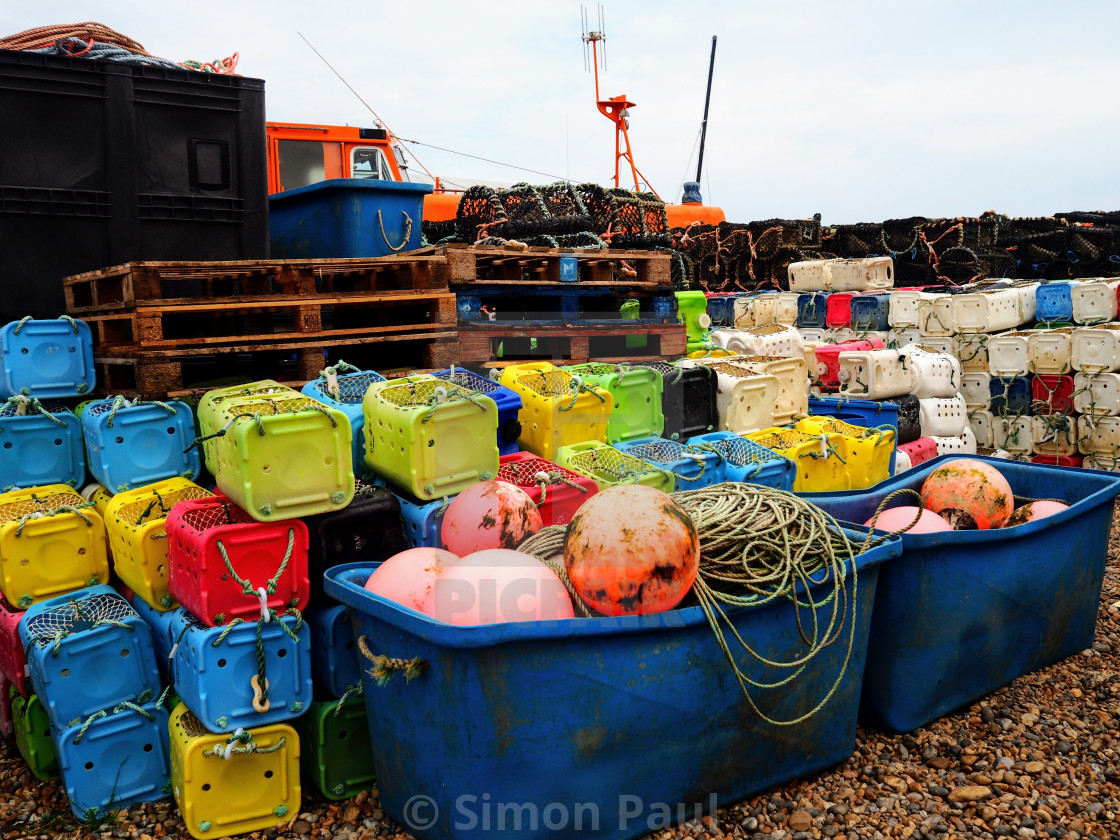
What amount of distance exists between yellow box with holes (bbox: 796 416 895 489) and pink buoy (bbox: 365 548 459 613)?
2.44 meters

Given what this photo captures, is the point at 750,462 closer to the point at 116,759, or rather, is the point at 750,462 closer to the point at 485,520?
the point at 485,520

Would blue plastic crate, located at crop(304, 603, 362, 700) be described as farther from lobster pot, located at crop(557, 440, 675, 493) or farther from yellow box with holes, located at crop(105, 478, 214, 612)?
lobster pot, located at crop(557, 440, 675, 493)

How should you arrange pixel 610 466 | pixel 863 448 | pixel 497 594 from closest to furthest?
1. pixel 497 594
2. pixel 610 466
3. pixel 863 448

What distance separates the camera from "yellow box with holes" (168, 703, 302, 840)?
8.45 ft

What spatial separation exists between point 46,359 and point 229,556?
152cm

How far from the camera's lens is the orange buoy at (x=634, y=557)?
7.89 ft

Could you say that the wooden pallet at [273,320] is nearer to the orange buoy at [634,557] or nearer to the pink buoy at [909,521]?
the orange buoy at [634,557]

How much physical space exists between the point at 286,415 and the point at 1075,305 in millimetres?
6544

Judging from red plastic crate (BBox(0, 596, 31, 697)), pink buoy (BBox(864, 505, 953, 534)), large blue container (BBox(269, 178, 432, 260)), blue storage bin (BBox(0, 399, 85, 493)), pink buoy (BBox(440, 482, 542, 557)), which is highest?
large blue container (BBox(269, 178, 432, 260))

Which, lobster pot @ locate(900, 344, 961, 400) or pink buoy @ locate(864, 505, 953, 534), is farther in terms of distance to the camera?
lobster pot @ locate(900, 344, 961, 400)

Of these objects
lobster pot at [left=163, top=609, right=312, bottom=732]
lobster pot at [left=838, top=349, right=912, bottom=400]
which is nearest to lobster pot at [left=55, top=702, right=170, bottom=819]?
lobster pot at [left=163, top=609, right=312, bottom=732]

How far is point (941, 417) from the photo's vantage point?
6.00m

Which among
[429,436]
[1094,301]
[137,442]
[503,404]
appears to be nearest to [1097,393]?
[1094,301]

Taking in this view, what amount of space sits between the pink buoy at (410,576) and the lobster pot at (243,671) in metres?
0.33
